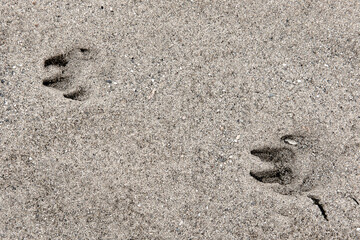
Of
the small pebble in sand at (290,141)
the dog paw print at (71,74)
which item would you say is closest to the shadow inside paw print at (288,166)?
the small pebble in sand at (290,141)

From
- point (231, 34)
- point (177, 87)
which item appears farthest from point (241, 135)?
point (231, 34)

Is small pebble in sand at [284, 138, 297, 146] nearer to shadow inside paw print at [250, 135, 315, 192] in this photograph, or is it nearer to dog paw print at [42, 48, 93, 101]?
shadow inside paw print at [250, 135, 315, 192]

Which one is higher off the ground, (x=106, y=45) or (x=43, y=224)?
(x=106, y=45)

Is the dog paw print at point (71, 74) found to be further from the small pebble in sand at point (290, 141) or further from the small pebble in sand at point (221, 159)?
the small pebble in sand at point (290, 141)

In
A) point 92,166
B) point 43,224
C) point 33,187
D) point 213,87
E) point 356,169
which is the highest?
point 213,87

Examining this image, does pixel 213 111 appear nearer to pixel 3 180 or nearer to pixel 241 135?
pixel 241 135

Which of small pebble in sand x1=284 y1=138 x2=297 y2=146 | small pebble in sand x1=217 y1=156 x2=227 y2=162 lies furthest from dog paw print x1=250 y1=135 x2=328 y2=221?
small pebble in sand x1=217 y1=156 x2=227 y2=162

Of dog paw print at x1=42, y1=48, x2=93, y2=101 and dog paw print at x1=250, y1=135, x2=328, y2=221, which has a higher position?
dog paw print at x1=42, y1=48, x2=93, y2=101

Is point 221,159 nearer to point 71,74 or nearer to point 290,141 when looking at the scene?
point 290,141
